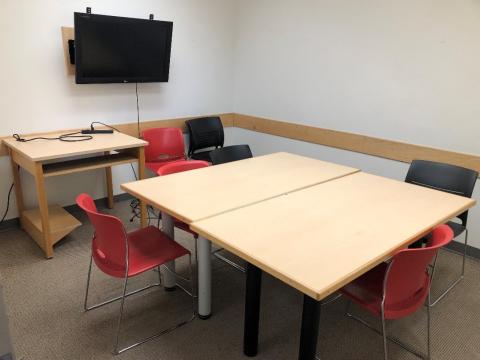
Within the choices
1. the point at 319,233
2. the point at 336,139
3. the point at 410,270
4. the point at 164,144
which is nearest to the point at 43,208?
the point at 164,144

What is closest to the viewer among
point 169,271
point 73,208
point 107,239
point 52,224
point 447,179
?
point 107,239

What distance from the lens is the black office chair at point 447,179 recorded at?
2.57 meters

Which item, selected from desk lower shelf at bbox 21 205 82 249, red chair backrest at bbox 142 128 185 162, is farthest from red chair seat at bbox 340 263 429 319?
red chair backrest at bbox 142 128 185 162

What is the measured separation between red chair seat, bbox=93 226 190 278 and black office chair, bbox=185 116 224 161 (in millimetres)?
1855

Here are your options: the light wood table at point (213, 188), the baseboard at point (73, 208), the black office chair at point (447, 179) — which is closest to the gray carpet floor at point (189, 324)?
the light wood table at point (213, 188)

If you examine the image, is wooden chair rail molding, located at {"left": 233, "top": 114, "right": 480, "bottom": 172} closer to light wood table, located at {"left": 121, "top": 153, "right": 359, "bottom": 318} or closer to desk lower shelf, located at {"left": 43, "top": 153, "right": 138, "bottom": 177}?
light wood table, located at {"left": 121, "top": 153, "right": 359, "bottom": 318}

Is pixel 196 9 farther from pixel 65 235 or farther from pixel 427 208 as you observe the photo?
pixel 427 208

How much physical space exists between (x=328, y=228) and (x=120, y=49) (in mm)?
2631

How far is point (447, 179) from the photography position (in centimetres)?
267

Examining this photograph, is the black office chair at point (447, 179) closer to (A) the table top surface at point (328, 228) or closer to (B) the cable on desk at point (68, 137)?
(A) the table top surface at point (328, 228)

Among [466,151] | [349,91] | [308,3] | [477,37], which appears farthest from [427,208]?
[308,3]

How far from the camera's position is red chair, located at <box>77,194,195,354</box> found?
1.85 meters

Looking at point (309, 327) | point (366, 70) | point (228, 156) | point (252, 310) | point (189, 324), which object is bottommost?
point (189, 324)

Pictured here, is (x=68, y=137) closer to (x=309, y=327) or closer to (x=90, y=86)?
(x=90, y=86)
